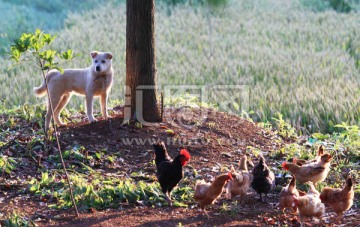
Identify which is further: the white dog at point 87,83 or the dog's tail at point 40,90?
the dog's tail at point 40,90

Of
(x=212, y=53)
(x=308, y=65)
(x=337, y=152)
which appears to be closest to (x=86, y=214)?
(x=337, y=152)

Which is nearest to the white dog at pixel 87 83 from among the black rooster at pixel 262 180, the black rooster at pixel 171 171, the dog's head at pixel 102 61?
the dog's head at pixel 102 61

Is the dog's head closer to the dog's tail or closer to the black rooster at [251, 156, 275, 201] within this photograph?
the dog's tail

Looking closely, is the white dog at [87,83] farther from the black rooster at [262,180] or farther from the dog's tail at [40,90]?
the black rooster at [262,180]

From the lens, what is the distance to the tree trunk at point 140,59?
9.85m

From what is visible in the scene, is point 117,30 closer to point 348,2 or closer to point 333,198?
point 348,2

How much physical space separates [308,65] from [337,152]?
21.9ft

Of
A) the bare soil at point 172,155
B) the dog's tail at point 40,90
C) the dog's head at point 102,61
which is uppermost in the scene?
the dog's head at point 102,61

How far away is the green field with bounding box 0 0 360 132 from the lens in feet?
44.0

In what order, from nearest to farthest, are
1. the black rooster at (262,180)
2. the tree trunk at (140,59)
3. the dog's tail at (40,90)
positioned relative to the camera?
the black rooster at (262,180) < the tree trunk at (140,59) < the dog's tail at (40,90)

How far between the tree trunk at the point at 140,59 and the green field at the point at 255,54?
2.59 metres

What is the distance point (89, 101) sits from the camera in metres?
10.3

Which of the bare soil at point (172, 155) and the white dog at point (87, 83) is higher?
the white dog at point (87, 83)

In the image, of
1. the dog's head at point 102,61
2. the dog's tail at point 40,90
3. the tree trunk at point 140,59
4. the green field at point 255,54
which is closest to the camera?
the tree trunk at point 140,59
